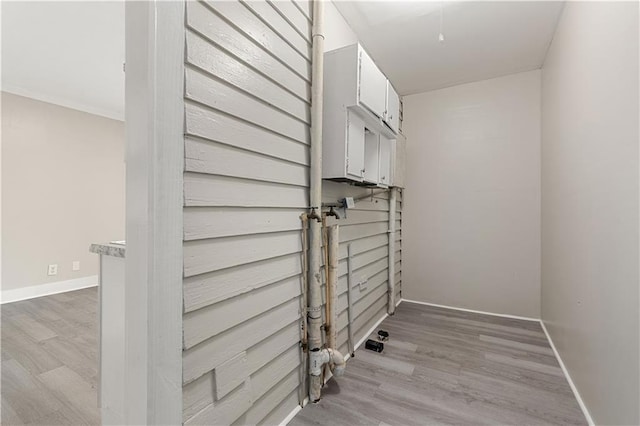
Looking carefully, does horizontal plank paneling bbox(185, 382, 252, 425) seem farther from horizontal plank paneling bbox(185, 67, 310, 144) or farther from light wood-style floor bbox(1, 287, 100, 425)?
horizontal plank paneling bbox(185, 67, 310, 144)

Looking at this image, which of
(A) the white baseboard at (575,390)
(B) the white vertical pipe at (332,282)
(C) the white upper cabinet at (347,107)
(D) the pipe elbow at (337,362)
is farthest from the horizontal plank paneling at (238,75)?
(A) the white baseboard at (575,390)

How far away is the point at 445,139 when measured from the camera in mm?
3697

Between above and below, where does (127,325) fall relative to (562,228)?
below

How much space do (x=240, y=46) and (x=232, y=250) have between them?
37.3 inches

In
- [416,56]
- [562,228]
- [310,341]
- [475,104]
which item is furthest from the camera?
[475,104]

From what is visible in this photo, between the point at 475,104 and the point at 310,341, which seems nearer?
the point at 310,341

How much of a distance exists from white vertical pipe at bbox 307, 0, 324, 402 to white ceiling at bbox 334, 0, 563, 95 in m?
0.84

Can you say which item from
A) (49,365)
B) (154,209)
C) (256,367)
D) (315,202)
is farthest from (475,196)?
(49,365)

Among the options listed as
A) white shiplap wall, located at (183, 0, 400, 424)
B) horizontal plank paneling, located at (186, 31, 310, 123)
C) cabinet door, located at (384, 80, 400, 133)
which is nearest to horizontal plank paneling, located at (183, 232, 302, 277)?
white shiplap wall, located at (183, 0, 400, 424)

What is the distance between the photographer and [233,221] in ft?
4.22

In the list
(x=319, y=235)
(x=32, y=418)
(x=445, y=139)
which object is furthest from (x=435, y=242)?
(x=32, y=418)

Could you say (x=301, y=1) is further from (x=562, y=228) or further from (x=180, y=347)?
(x=562, y=228)

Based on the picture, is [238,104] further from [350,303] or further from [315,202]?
[350,303]

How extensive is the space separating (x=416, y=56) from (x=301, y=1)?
1746mm
